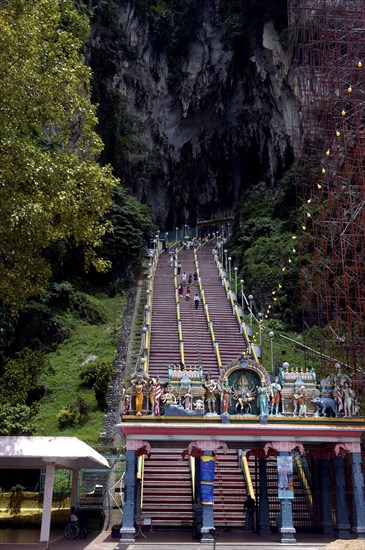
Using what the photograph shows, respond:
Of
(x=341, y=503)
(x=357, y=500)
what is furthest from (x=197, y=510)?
(x=357, y=500)

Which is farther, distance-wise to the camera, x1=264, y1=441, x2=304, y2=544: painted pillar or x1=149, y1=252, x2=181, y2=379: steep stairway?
x1=149, y1=252, x2=181, y2=379: steep stairway

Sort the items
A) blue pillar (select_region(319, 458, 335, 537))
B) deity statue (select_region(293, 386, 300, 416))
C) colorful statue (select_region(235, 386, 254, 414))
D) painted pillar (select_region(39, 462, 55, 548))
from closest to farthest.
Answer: painted pillar (select_region(39, 462, 55, 548)) < deity statue (select_region(293, 386, 300, 416)) < colorful statue (select_region(235, 386, 254, 414)) < blue pillar (select_region(319, 458, 335, 537))

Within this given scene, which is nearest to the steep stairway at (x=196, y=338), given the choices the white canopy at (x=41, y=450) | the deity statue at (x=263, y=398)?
the deity statue at (x=263, y=398)

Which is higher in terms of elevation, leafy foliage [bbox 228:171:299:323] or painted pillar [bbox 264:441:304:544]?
leafy foliage [bbox 228:171:299:323]

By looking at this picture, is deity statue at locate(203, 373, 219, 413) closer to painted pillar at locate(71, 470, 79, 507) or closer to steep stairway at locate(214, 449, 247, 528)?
steep stairway at locate(214, 449, 247, 528)

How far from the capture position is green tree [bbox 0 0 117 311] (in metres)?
13.5

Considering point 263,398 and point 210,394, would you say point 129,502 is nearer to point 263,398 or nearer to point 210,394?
point 210,394

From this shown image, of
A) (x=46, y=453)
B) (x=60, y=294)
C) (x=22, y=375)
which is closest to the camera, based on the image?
(x=46, y=453)

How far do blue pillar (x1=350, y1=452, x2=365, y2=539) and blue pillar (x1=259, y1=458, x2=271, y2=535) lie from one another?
93.5 inches

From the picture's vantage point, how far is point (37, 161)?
14.0 metres

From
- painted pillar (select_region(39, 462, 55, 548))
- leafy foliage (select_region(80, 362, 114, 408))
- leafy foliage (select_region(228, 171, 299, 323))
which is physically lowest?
painted pillar (select_region(39, 462, 55, 548))

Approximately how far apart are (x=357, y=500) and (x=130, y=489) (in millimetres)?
5247

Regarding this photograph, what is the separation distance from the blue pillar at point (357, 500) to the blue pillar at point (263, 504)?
2.38m

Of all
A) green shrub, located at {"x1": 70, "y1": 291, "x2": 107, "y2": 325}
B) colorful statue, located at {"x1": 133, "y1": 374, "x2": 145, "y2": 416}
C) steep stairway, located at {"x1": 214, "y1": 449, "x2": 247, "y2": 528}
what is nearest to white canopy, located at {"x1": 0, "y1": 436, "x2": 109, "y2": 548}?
colorful statue, located at {"x1": 133, "y1": 374, "x2": 145, "y2": 416}
